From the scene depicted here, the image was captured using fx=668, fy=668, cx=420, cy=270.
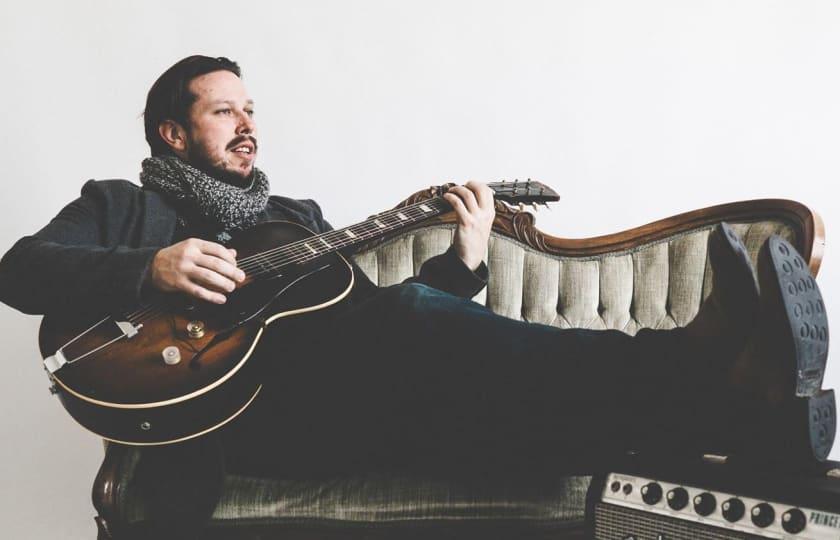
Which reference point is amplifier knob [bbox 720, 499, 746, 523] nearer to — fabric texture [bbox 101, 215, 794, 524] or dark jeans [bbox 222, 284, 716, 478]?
dark jeans [bbox 222, 284, 716, 478]

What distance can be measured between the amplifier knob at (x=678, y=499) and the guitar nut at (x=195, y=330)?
664 millimetres

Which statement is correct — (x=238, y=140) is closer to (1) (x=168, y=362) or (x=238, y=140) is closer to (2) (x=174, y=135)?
(2) (x=174, y=135)

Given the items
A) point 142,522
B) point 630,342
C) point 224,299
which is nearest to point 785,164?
point 630,342

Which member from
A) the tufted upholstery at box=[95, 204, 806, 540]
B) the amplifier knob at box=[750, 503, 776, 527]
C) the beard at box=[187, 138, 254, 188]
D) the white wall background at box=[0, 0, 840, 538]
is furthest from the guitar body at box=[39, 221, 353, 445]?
the white wall background at box=[0, 0, 840, 538]

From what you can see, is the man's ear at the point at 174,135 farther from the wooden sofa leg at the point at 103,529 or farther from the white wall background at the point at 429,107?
the wooden sofa leg at the point at 103,529

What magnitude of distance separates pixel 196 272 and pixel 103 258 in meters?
0.16

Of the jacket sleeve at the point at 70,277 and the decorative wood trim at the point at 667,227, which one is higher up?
the decorative wood trim at the point at 667,227

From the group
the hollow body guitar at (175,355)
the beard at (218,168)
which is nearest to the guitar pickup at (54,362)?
the hollow body guitar at (175,355)

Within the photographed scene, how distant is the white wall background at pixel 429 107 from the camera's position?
1.64 meters

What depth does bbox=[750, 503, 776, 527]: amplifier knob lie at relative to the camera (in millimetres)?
671

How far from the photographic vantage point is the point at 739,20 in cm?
166

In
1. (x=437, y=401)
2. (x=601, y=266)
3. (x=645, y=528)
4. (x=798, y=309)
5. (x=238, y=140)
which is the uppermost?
(x=238, y=140)

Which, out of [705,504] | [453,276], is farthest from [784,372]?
[453,276]

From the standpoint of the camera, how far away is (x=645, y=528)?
752 mm
